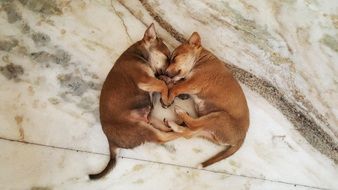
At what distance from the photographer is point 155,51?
2.48 m

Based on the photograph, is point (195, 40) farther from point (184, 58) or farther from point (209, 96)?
point (209, 96)

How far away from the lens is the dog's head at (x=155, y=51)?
2.45m

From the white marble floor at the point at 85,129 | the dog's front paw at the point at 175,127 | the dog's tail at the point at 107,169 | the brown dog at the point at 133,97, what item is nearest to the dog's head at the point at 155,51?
the brown dog at the point at 133,97

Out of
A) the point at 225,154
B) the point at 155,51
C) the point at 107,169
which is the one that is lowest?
the point at 107,169

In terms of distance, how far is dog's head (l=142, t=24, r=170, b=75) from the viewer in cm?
245

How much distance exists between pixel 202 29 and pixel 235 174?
0.77 meters

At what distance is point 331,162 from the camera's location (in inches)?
103

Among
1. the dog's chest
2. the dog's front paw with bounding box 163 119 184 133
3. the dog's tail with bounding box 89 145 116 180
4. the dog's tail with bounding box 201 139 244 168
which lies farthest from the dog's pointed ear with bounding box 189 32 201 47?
the dog's tail with bounding box 89 145 116 180

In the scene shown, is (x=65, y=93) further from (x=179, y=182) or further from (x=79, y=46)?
(x=179, y=182)

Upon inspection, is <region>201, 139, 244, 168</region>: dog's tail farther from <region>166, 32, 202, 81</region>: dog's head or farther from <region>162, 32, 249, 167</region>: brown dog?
<region>166, 32, 202, 81</region>: dog's head

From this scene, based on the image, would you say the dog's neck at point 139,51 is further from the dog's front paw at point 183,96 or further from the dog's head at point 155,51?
the dog's front paw at point 183,96

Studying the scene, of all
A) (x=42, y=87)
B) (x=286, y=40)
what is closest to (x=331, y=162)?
(x=286, y=40)

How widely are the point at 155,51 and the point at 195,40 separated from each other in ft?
0.67

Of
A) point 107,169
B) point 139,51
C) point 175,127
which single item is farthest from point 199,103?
point 107,169
